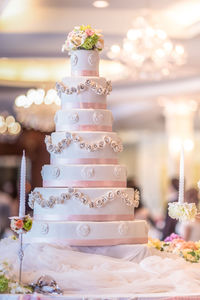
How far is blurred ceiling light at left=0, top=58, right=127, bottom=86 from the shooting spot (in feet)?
49.4

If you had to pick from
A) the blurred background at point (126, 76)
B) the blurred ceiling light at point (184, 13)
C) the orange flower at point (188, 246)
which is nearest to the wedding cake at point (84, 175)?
the orange flower at point (188, 246)

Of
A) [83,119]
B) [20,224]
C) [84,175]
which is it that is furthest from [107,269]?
[83,119]

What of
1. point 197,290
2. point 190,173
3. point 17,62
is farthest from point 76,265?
point 190,173

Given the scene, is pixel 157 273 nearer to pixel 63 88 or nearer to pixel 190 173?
pixel 63 88

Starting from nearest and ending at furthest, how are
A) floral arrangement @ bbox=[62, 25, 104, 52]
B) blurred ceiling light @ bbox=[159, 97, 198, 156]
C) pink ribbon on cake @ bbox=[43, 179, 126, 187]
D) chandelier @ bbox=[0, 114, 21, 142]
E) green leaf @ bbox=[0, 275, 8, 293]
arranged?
green leaf @ bbox=[0, 275, 8, 293] → pink ribbon on cake @ bbox=[43, 179, 126, 187] → floral arrangement @ bbox=[62, 25, 104, 52] → blurred ceiling light @ bbox=[159, 97, 198, 156] → chandelier @ bbox=[0, 114, 21, 142]

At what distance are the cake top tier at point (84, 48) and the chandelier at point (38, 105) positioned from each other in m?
8.81

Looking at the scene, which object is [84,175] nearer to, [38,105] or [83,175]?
Result: [83,175]

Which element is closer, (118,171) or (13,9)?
(118,171)

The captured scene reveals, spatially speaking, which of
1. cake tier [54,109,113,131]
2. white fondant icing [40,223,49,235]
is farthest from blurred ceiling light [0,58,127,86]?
white fondant icing [40,223,49,235]

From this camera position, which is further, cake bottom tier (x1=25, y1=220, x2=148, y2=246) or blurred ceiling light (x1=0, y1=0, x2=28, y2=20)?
Answer: blurred ceiling light (x1=0, y1=0, x2=28, y2=20)

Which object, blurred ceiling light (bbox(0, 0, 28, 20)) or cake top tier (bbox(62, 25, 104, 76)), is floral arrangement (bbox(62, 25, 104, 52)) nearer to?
cake top tier (bbox(62, 25, 104, 76))

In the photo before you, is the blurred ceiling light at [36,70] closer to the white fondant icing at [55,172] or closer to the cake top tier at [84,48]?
the cake top tier at [84,48]

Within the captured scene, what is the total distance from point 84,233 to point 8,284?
1.12m

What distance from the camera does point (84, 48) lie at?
19.7 feet
